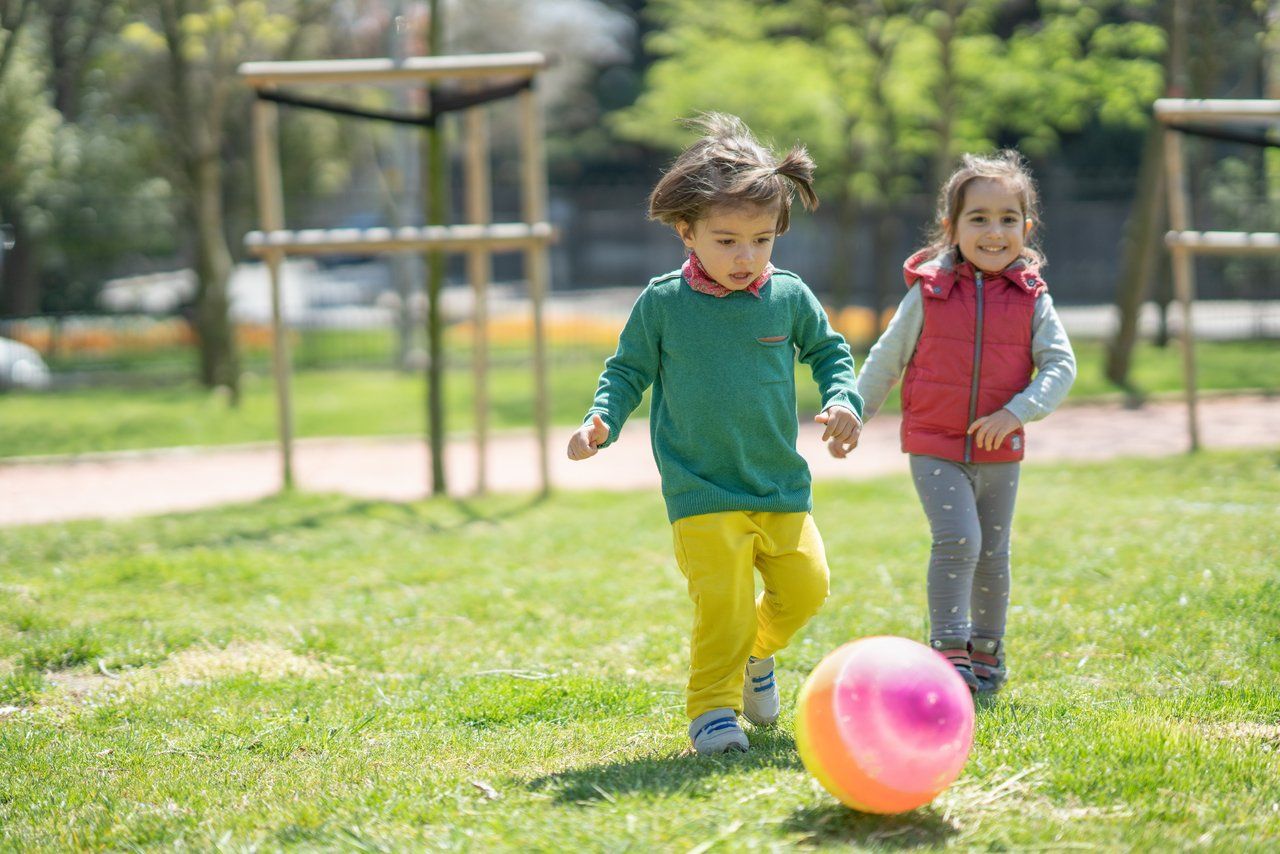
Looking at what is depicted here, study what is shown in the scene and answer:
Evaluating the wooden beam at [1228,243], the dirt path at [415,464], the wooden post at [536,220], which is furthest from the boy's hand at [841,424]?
the wooden beam at [1228,243]

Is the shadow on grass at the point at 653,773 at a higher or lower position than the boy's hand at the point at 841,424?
lower

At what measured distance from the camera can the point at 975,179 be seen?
4336 mm

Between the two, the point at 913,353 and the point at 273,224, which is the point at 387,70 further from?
the point at 913,353

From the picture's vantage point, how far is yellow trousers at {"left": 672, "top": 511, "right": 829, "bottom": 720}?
3.68 metres

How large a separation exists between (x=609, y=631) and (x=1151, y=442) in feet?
22.0

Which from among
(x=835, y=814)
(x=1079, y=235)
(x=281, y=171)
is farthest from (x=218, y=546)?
(x=1079, y=235)

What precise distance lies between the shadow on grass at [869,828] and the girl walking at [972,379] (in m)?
1.20

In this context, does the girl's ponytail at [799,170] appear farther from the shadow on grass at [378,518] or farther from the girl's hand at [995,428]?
the shadow on grass at [378,518]

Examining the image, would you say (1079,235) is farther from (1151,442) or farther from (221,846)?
(221,846)

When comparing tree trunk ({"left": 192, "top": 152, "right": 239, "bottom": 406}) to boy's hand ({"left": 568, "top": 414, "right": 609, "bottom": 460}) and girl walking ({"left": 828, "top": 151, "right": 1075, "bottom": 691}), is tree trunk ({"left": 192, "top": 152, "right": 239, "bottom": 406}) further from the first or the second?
boy's hand ({"left": 568, "top": 414, "right": 609, "bottom": 460})

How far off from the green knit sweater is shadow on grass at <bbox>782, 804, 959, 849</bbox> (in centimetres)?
91

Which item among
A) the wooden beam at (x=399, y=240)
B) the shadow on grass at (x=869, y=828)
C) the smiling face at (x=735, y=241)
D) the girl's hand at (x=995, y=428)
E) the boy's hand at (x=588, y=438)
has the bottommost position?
the shadow on grass at (x=869, y=828)

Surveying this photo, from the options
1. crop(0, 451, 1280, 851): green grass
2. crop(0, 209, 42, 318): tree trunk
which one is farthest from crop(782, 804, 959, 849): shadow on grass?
crop(0, 209, 42, 318): tree trunk

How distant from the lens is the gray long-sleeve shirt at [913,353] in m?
4.21
